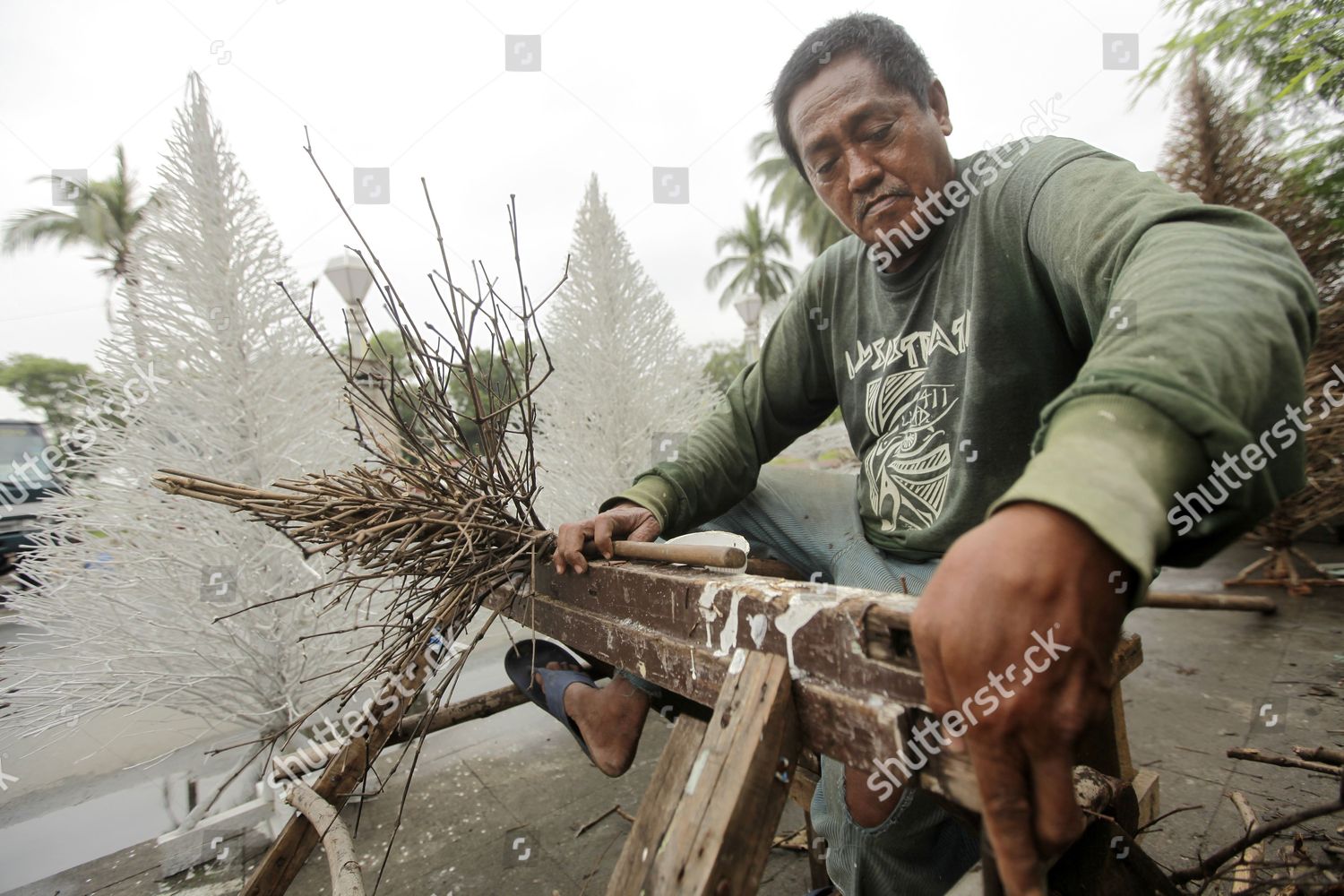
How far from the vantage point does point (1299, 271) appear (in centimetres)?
80

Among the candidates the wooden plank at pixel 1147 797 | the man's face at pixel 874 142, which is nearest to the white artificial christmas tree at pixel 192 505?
the man's face at pixel 874 142

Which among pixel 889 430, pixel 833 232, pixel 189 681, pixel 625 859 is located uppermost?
pixel 833 232

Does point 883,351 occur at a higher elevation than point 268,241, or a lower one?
lower

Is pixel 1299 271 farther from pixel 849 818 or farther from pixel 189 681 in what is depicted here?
pixel 189 681

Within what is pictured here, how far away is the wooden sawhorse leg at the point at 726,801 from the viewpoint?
2.58ft

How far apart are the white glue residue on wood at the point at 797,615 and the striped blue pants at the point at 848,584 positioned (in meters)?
0.21

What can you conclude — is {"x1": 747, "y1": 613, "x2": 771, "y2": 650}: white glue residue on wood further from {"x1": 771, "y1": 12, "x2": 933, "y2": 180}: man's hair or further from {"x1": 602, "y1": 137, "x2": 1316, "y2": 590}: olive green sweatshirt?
{"x1": 771, "y1": 12, "x2": 933, "y2": 180}: man's hair

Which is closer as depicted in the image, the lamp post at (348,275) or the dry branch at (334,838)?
the dry branch at (334,838)

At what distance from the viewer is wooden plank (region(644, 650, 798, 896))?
782mm

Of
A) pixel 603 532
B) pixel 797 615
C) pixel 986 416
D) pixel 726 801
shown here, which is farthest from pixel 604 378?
pixel 726 801

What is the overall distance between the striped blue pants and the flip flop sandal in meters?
0.23

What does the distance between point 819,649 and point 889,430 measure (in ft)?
3.64

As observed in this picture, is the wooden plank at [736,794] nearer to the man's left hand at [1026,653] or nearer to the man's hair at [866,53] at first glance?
the man's left hand at [1026,653]

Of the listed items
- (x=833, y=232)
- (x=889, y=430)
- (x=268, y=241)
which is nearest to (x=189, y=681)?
(x=268, y=241)
